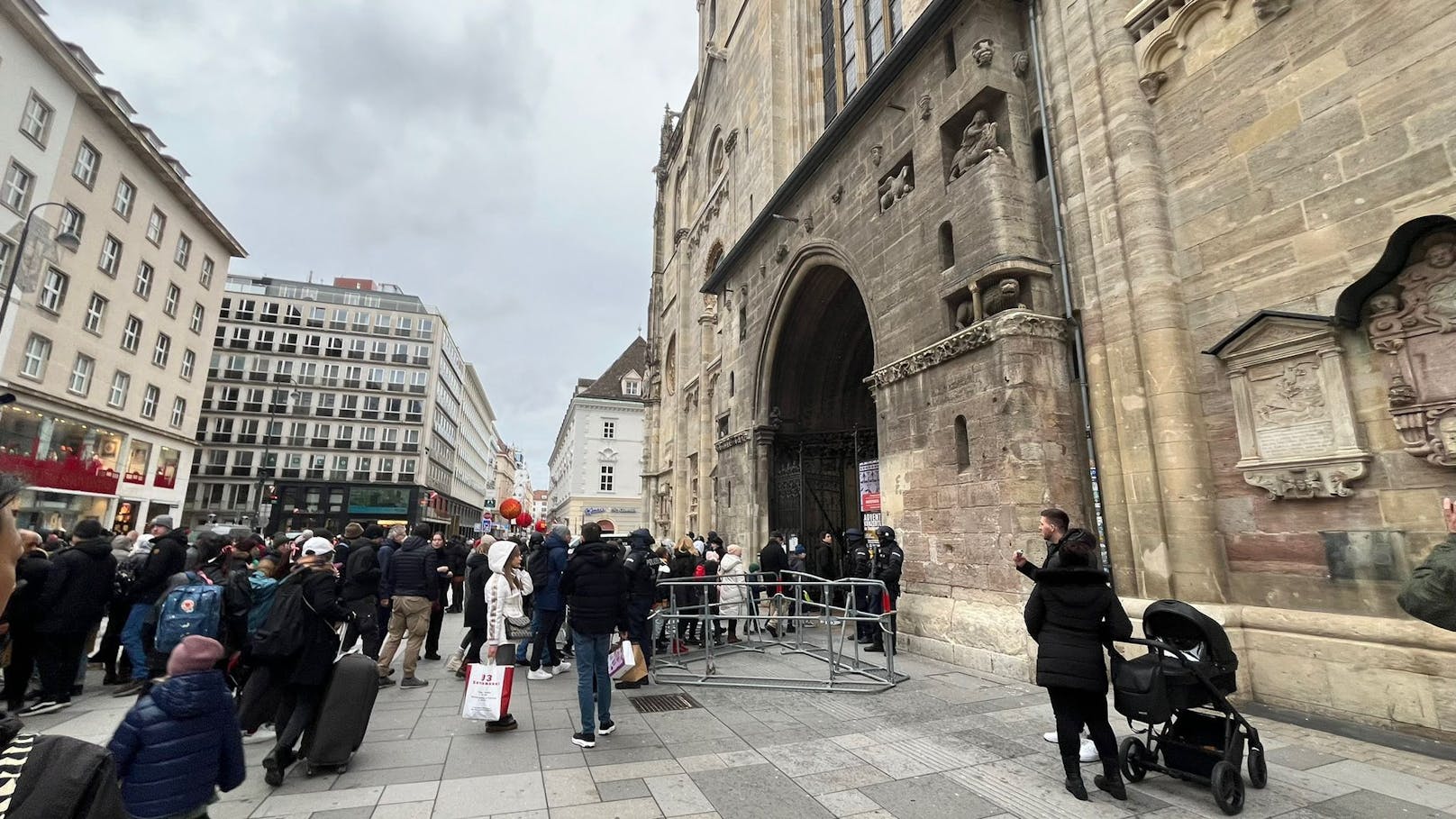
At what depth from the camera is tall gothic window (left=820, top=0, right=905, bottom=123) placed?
605 inches

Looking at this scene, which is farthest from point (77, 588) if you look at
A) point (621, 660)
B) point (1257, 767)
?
point (1257, 767)

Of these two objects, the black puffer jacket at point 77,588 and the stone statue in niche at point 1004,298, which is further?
the stone statue in niche at point 1004,298

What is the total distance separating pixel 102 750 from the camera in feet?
5.80

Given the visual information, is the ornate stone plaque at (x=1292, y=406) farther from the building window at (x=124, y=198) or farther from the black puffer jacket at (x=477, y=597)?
the building window at (x=124, y=198)

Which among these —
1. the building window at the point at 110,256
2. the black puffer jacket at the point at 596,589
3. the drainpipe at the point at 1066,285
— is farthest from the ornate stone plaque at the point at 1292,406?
the building window at the point at 110,256

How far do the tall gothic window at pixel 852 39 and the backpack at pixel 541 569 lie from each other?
1353 centimetres

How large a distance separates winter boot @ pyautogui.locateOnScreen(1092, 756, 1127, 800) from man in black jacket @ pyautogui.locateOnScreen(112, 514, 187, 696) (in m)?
8.68

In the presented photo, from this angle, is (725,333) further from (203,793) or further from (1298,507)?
(203,793)

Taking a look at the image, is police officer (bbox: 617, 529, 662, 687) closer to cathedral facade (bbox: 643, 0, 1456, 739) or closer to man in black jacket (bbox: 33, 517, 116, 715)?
cathedral facade (bbox: 643, 0, 1456, 739)

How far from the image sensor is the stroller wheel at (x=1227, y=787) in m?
3.71

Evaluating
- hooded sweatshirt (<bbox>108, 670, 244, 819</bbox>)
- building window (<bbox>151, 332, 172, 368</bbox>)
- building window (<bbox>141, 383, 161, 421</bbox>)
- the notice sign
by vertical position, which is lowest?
hooded sweatshirt (<bbox>108, 670, 244, 819</bbox>)

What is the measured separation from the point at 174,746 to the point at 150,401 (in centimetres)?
3366

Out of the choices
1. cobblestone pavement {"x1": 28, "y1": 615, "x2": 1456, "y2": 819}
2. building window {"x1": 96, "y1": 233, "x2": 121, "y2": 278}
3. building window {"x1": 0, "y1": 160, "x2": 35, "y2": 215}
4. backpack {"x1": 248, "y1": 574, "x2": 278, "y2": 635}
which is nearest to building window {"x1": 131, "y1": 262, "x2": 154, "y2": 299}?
building window {"x1": 96, "y1": 233, "x2": 121, "y2": 278}

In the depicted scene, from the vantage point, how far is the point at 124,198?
24750 millimetres
